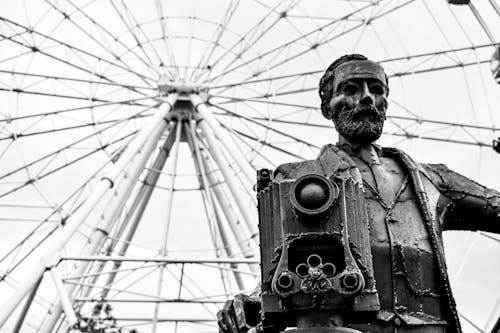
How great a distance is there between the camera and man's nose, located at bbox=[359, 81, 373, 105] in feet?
13.9

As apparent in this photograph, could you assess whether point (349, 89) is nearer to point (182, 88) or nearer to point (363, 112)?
point (363, 112)

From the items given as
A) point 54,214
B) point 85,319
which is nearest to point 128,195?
point 54,214

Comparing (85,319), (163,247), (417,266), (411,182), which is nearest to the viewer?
(417,266)

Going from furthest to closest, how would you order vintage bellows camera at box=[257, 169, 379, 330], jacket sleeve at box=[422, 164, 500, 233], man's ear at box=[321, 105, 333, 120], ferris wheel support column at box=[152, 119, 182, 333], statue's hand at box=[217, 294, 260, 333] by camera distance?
1. ferris wheel support column at box=[152, 119, 182, 333]
2. man's ear at box=[321, 105, 333, 120]
3. jacket sleeve at box=[422, 164, 500, 233]
4. statue's hand at box=[217, 294, 260, 333]
5. vintage bellows camera at box=[257, 169, 379, 330]

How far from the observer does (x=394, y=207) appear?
412 centimetres

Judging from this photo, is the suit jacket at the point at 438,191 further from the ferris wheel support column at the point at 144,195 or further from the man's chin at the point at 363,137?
the ferris wheel support column at the point at 144,195

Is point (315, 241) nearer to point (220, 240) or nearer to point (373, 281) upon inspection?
point (373, 281)

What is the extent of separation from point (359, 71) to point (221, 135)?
1618 cm

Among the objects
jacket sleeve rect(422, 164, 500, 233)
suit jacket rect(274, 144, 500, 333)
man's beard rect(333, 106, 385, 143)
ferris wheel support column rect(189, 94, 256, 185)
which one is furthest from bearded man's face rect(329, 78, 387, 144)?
ferris wheel support column rect(189, 94, 256, 185)

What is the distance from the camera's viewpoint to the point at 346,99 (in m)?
4.28

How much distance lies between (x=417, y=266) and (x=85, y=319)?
6788 millimetres

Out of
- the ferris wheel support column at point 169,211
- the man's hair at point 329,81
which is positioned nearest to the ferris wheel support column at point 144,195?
the ferris wheel support column at point 169,211

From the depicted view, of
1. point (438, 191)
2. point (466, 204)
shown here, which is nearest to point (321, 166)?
point (438, 191)

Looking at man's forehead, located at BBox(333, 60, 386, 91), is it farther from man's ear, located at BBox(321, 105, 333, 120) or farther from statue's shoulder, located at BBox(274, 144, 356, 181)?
statue's shoulder, located at BBox(274, 144, 356, 181)
